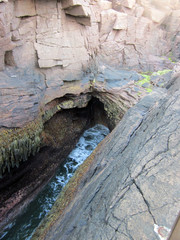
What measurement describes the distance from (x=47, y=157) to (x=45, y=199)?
1.55 m

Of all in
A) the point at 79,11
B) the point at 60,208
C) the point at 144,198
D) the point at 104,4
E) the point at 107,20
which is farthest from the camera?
the point at 107,20

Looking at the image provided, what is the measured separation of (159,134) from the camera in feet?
7.07

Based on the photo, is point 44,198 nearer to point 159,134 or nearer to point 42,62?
point 42,62

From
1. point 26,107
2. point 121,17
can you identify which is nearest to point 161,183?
point 26,107

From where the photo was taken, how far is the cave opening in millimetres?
5875

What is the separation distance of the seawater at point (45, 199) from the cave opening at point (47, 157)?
9.1 inches

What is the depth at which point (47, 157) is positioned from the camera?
7.28m

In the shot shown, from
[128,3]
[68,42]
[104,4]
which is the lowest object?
[68,42]

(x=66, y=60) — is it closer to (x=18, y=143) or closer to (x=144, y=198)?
(x=18, y=143)

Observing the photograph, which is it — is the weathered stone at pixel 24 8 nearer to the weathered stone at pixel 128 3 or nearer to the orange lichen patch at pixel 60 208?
the orange lichen patch at pixel 60 208

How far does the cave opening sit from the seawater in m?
0.23

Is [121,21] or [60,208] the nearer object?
[60,208]

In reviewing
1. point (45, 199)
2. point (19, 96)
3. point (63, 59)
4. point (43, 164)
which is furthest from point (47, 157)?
point (63, 59)

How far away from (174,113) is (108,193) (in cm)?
132
